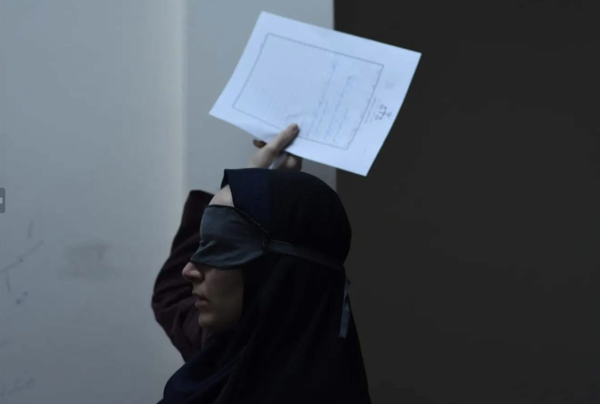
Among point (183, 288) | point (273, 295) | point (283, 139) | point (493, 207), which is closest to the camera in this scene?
point (273, 295)

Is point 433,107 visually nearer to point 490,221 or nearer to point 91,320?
point 490,221

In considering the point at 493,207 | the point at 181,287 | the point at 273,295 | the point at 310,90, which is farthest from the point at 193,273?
the point at 493,207

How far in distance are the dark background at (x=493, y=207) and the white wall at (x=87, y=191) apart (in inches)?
31.0

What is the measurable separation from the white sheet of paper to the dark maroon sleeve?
0.67ft

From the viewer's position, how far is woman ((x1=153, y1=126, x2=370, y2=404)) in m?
0.76

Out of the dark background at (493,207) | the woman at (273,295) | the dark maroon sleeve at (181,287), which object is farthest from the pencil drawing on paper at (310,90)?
the dark background at (493,207)

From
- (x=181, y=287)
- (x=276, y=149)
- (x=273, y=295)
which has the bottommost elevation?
(x=181, y=287)

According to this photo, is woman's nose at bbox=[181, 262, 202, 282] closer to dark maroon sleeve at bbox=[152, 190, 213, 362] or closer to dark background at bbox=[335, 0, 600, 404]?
dark maroon sleeve at bbox=[152, 190, 213, 362]

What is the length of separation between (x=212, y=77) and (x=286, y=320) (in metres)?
0.51

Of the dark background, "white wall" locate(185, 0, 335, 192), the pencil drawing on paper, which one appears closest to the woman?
the pencil drawing on paper

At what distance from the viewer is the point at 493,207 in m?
1.83

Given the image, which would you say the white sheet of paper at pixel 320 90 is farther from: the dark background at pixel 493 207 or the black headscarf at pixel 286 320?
the dark background at pixel 493 207

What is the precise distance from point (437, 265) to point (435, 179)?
271 mm

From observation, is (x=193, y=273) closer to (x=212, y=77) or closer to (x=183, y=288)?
(x=183, y=288)
